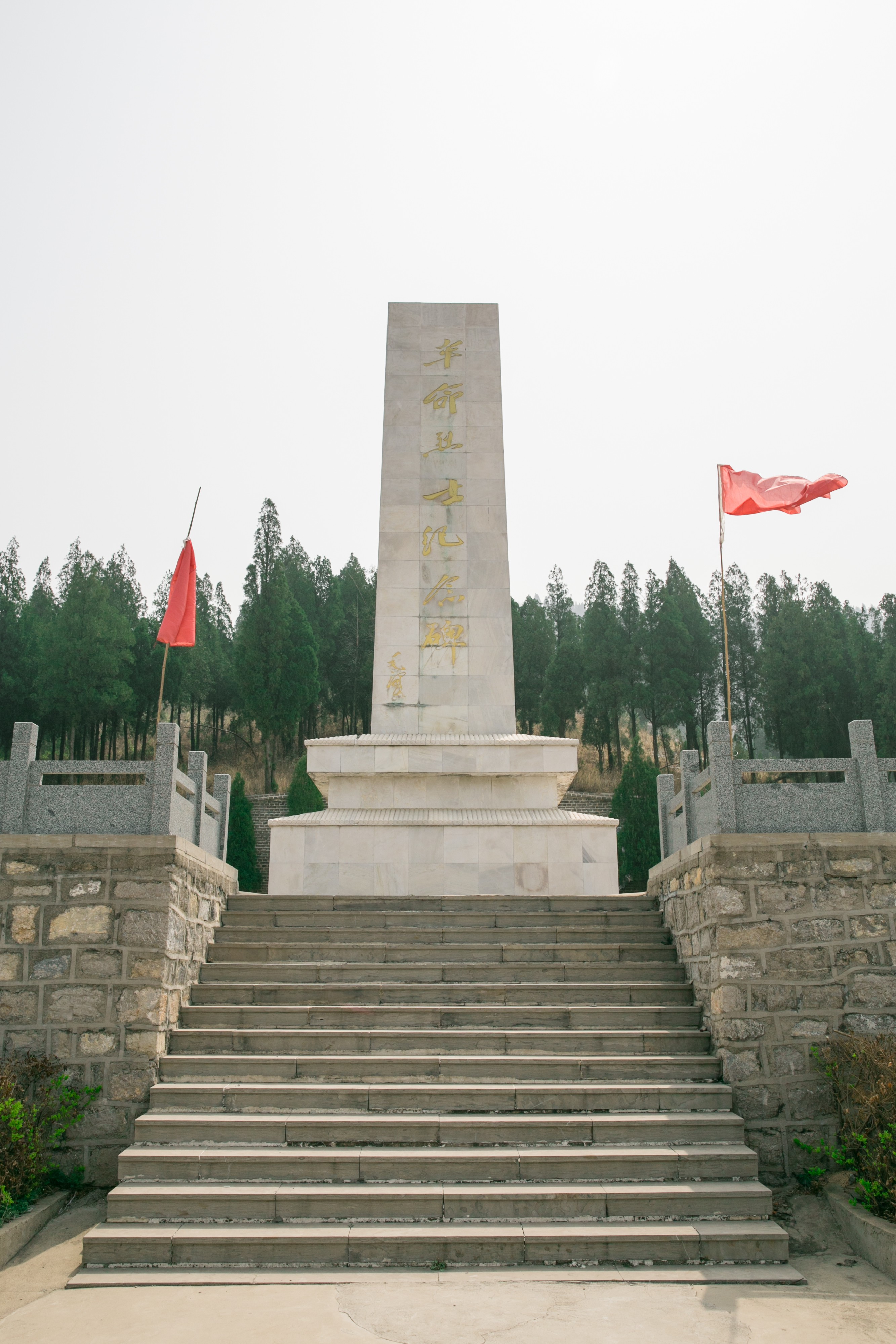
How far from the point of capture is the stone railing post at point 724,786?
6.34 m

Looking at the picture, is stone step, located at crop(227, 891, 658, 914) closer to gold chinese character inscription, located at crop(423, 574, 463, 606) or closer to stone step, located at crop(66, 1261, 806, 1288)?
stone step, located at crop(66, 1261, 806, 1288)

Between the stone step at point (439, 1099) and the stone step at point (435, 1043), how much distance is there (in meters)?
0.40

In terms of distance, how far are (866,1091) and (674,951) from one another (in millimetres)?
2026

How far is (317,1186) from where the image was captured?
509 cm

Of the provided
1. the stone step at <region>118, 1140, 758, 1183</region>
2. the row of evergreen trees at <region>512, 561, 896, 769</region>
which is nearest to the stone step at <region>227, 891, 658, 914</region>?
the stone step at <region>118, 1140, 758, 1183</region>

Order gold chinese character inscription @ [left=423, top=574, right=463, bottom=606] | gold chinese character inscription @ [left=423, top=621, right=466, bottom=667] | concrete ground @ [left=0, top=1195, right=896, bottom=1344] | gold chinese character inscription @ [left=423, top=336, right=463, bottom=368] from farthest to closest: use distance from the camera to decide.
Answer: gold chinese character inscription @ [left=423, top=336, right=463, bottom=368]
gold chinese character inscription @ [left=423, top=574, right=463, bottom=606]
gold chinese character inscription @ [left=423, top=621, right=466, bottom=667]
concrete ground @ [left=0, top=1195, right=896, bottom=1344]

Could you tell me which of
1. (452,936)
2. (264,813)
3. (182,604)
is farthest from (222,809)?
(264,813)

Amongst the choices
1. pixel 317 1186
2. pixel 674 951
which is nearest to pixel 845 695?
pixel 674 951

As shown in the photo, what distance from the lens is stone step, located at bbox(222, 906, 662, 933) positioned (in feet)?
25.1

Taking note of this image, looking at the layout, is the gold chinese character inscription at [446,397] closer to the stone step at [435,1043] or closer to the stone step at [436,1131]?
the stone step at [435,1043]

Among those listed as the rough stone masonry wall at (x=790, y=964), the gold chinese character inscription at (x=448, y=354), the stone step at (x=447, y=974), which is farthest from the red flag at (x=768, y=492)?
the gold chinese character inscription at (x=448, y=354)

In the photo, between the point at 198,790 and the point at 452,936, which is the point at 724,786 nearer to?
the point at 452,936

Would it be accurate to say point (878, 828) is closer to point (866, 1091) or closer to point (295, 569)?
point (866, 1091)

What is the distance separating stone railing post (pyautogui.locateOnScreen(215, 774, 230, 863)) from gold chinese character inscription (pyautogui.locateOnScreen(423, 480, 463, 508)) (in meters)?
5.91
